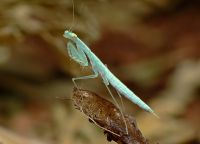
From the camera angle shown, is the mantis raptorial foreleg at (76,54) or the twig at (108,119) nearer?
the twig at (108,119)

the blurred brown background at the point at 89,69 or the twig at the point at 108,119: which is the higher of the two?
the blurred brown background at the point at 89,69

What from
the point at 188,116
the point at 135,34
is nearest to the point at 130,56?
the point at 135,34

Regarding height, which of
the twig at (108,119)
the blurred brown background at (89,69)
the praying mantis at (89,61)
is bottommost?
the twig at (108,119)

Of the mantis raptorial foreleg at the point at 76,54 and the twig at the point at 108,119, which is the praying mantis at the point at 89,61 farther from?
the twig at the point at 108,119

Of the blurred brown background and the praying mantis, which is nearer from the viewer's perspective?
the praying mantis

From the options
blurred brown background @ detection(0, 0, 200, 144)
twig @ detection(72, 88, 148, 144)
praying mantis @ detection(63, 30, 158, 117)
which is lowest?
twig @ detection(72, 88, 148, 144)

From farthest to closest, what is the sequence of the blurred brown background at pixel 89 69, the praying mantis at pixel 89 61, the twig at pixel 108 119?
the blurred brown background at pixel 89 69, the praying mantis at pixel 89 61, the twig at pixel 108 119

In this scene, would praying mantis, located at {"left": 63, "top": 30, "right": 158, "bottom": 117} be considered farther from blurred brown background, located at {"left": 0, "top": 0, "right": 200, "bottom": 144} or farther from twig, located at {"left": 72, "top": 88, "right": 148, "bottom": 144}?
twig, located at {"left": 72, "top": 88, "right": 148, "bottom": 144}

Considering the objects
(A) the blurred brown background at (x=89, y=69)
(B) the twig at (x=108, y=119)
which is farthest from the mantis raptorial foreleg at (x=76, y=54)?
(B) the twig at (x=108, y=119)

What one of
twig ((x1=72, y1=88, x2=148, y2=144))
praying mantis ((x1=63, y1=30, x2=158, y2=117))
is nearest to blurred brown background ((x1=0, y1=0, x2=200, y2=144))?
praying mantis ((x1=63, y1=30, x2=158, y2=117))
